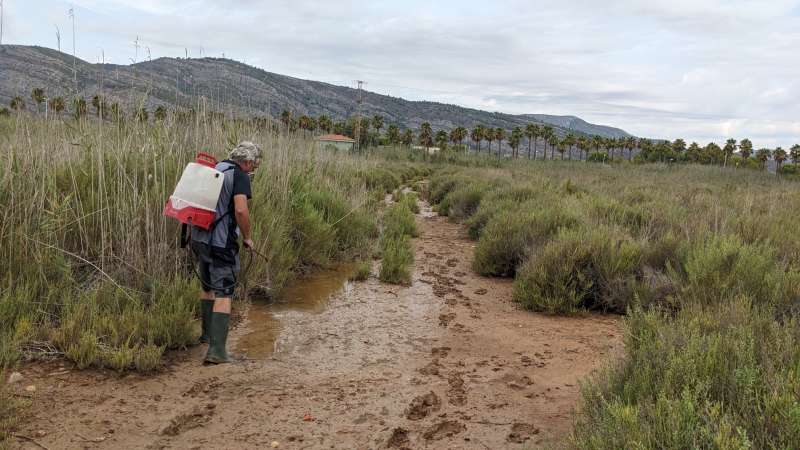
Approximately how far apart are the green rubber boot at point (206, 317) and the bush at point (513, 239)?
14.8ft

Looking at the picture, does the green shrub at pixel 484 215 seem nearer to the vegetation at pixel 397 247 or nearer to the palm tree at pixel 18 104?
the vegetation at pixel 397 247

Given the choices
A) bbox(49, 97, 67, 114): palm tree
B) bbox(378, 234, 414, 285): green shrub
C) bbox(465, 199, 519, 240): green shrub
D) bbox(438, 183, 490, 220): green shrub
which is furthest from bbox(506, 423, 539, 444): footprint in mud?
bbox(438, 183, 490, 220): green shrub

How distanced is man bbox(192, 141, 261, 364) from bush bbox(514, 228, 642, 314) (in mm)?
3457

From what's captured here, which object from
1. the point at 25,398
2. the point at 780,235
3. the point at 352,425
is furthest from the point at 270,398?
the point at 780,235

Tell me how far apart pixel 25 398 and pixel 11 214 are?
177 cm

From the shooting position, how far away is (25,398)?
3480mm

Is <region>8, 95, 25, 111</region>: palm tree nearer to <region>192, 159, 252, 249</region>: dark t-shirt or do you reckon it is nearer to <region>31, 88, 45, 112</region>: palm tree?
<region>31, 88, 45, 112</region>: palm tree

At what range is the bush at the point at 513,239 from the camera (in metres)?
8.01

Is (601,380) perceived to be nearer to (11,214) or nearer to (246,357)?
(246,357)

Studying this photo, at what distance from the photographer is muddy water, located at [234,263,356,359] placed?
16.0 feet

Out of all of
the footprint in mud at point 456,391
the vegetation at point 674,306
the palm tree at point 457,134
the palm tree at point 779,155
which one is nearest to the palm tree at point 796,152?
the palm tree at point 779,155

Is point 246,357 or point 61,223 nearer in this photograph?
point 246,357

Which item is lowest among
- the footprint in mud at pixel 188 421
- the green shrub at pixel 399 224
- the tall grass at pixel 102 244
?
the footprint in mud at pixel 188 421

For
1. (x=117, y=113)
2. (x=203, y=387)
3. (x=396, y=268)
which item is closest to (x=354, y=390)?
(x=203, y=387)
